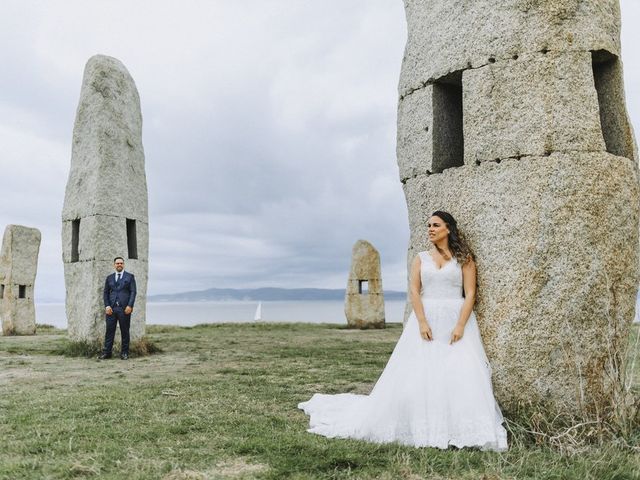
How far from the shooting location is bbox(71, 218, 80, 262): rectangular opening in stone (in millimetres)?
12180

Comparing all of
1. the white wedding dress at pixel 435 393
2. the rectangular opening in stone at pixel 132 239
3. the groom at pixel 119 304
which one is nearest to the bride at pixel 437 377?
the white wedding dress at pixel 435 393

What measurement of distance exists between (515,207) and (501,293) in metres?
0.76

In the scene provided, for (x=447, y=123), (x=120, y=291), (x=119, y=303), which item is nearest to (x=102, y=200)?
(x=120, y=291)

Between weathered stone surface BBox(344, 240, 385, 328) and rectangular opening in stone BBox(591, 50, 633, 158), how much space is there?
50.7 feet

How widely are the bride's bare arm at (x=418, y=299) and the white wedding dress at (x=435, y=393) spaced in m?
0.05

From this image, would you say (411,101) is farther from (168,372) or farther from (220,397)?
(168,372)

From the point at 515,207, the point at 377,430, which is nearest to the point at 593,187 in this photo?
the point at 515,207

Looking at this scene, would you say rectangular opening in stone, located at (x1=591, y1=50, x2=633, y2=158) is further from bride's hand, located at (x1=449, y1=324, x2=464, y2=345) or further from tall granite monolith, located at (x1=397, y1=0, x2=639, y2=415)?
bride's hand, located at (x1=449, y1=324, x2=464, y2=345)

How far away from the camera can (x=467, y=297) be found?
516 centimetres

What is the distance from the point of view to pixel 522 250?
16.2 feet

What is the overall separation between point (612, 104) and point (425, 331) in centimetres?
285

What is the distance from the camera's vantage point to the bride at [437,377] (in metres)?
4.71

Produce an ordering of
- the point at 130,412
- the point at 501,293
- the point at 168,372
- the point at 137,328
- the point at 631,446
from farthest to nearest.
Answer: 1. the point at 137,328
2. the point at 168,372
3. the point at 130,412
4. the point at 501,293
5. the point at 631,446

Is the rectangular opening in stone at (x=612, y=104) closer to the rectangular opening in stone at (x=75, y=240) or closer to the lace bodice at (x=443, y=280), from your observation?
the lace bodice at (x=443, y=280)
